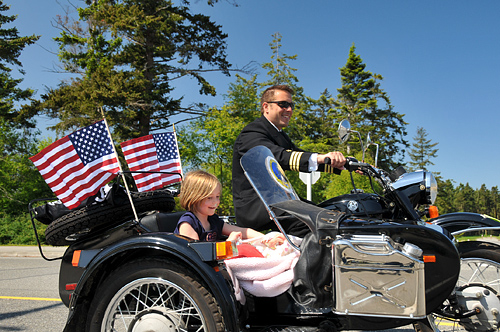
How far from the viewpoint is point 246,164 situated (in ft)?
8.39

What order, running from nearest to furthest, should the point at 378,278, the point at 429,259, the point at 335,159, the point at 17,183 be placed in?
the point at 378,278
the point at 429,259
the point at 335,159
the point at 17,183

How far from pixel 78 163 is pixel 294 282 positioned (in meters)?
2.09

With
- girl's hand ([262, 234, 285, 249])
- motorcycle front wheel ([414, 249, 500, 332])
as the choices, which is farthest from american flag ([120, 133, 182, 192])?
motorcycle front wheel ([414, 249, 500, 332])

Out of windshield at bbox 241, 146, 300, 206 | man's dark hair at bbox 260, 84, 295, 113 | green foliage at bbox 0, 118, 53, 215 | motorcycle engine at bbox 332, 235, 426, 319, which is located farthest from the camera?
green foliage at bbox 0, 118, 53, 215

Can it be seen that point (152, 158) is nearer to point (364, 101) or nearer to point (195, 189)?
point (195, 189)

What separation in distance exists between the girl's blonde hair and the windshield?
282 mm

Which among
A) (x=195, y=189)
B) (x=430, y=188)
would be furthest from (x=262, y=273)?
(x=430, y=188)

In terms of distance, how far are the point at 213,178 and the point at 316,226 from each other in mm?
908

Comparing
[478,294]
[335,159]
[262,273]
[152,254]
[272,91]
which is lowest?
[478,294]

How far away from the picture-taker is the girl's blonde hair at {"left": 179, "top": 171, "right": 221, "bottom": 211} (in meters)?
2.59

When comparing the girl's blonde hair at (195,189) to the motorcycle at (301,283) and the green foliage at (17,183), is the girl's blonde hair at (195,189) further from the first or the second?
the green foliage at (17,183)

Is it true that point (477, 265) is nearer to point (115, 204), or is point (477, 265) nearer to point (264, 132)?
point (264, 132)

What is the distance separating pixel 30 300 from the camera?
5.00 metres

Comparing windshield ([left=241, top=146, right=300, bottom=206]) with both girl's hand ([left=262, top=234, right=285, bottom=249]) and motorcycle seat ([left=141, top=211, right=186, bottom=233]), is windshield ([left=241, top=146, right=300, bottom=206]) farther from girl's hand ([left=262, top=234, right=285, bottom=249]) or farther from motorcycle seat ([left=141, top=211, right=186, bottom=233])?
motorcycle seat ([left=141, top=211, right=186, bottom=233])
